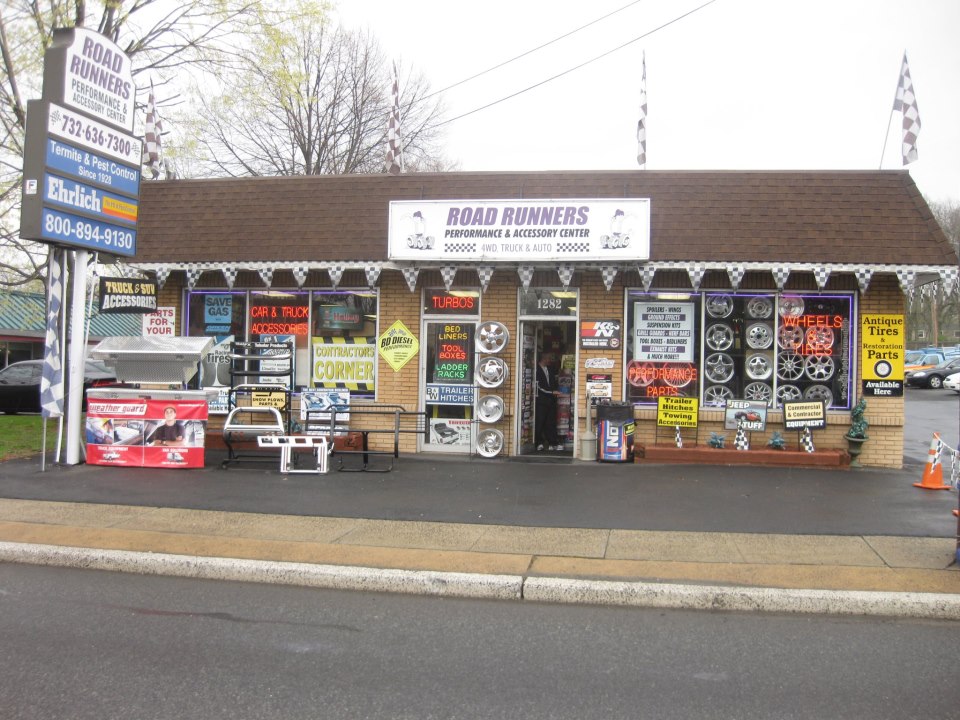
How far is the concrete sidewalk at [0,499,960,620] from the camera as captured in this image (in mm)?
5953

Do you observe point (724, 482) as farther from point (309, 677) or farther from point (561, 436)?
point (309, 677)

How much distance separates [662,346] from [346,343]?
507 centimetres

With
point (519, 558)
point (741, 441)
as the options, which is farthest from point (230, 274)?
point (741, 441)

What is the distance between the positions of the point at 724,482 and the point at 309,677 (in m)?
6.88

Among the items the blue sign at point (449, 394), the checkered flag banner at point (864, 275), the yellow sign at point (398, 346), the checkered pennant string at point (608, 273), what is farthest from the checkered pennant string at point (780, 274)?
the yellow sign at point (398, 346)

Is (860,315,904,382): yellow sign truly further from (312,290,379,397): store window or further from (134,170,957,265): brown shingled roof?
(312,290,379,397): store window

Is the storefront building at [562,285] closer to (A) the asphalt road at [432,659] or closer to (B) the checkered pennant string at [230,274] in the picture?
(B) the checkered pennant string at [230,274]

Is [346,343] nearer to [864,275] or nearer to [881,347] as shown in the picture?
[864,275]

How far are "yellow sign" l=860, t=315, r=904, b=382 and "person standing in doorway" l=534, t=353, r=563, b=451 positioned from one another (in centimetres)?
460

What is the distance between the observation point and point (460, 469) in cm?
1095

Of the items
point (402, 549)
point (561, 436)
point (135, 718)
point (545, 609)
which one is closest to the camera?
point (135, 718)

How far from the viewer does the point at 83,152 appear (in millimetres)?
10234

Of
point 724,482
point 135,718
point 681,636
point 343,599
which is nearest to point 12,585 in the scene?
point 343,599

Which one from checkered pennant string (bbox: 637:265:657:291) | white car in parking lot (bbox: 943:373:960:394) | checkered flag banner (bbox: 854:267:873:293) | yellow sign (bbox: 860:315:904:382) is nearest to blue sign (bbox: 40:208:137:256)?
checkered pennant string (bbox: 637:265:657:291)
